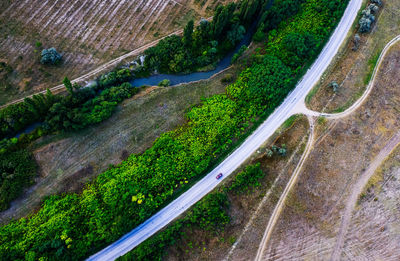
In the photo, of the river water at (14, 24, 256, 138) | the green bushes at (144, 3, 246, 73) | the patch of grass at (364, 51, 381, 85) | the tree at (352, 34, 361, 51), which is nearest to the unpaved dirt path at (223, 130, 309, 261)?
the patch of grass at (364, 51, 381, 85)

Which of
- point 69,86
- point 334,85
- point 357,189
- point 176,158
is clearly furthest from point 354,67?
point 69,86

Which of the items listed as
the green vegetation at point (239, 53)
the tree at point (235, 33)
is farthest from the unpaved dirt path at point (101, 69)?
the green vegetation at point (239, 53)

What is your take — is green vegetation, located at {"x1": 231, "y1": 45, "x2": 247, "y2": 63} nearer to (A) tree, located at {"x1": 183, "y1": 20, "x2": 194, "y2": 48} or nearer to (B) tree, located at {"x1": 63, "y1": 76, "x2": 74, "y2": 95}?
(A) tree, located at {"x1": 183, "y1": 20, "x2": 194, "y2": 48}

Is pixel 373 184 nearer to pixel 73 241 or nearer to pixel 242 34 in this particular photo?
pixel 242 34

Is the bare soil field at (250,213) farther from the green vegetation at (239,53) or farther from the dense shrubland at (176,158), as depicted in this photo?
the green vegetation at (239,53)

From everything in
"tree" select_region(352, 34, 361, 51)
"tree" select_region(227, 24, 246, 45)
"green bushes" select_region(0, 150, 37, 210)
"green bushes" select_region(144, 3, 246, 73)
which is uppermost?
"tree" select_region(352, 34, 361, 51)

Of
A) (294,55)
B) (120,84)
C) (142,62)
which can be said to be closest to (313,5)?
(294,55)
